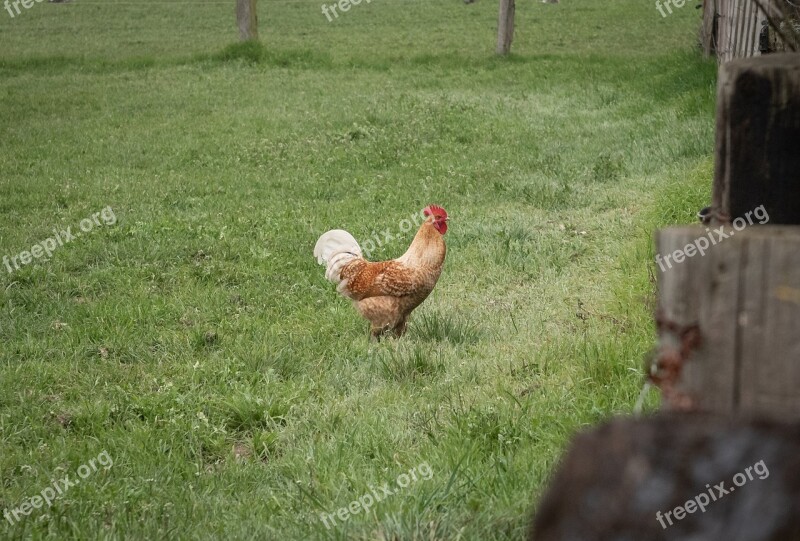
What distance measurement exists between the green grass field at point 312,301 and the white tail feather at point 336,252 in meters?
0.34

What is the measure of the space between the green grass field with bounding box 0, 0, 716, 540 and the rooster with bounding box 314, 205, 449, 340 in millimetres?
171

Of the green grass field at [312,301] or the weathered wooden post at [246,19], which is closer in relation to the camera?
the green grass field at [312,301]

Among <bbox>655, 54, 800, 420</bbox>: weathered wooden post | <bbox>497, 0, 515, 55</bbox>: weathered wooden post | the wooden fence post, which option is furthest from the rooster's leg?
<bbox>497, 0, 515, 55</bbox>: weathered wooden post

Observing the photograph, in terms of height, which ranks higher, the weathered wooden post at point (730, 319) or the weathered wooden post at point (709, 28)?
the weathered wooden post at point (730, 319)

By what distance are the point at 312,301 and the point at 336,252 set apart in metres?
0.54

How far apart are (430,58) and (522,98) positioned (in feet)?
22.0

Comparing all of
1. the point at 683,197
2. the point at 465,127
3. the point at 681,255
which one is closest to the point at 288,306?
the point at 683,197

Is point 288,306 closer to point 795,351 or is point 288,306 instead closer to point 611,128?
point 795,351

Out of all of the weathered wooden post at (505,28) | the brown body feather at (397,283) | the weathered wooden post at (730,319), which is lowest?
the weathered wooden post at (505,28)

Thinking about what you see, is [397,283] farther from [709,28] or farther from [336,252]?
[709,28]

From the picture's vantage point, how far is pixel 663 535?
1.11 metres

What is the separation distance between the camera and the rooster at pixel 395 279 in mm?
5992

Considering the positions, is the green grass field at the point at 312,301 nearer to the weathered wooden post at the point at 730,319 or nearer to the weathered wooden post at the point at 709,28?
the weathered wooden post at the point at 709,28

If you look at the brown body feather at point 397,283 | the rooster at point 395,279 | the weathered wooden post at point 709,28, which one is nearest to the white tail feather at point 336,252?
the rooster at point 395,279
